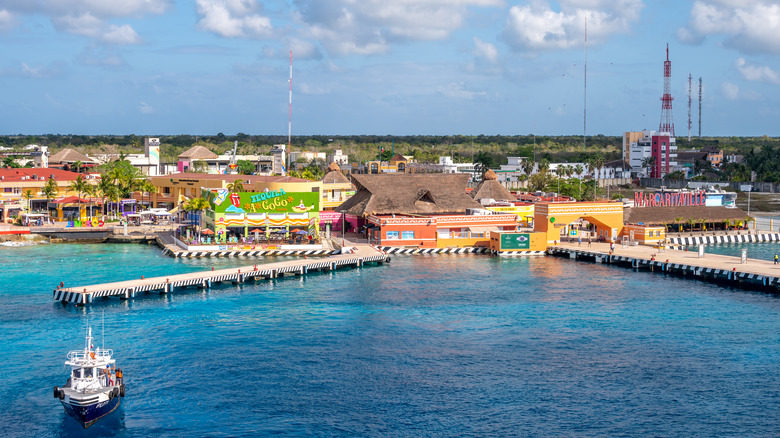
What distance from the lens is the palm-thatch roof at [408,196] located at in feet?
301

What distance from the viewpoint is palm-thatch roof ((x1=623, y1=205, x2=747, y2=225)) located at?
93.6 m

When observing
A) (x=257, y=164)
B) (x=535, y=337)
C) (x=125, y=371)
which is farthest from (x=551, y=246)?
(x=257, y=164)

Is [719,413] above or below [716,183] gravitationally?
below

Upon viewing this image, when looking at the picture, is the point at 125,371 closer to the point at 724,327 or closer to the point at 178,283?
the point at 178,283

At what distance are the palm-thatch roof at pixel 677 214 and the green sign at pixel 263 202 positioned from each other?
35.0 metres

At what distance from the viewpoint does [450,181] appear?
97062 millimetres

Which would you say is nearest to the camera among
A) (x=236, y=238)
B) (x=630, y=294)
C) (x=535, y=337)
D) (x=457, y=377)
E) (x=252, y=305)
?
(x=457, y=377)

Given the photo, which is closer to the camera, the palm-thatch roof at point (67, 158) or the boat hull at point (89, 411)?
the boat hull at point (89, 411)

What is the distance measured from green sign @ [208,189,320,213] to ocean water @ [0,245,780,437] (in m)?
17.0

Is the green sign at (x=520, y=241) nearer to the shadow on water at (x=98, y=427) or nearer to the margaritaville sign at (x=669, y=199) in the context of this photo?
the margaritaville sign at (x=669, y=199)

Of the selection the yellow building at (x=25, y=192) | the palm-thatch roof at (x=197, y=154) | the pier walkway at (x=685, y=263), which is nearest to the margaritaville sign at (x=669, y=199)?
the pier walkway at (x=685, y=263)

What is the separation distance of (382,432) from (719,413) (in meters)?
14.8

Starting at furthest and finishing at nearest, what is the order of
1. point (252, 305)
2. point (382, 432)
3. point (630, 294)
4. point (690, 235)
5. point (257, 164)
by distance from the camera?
point (257, 164)
point (690, 235)
point (630, 294)
point (252, 305)
point (382, 432)

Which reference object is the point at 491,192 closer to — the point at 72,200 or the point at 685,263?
the point at 685,263
